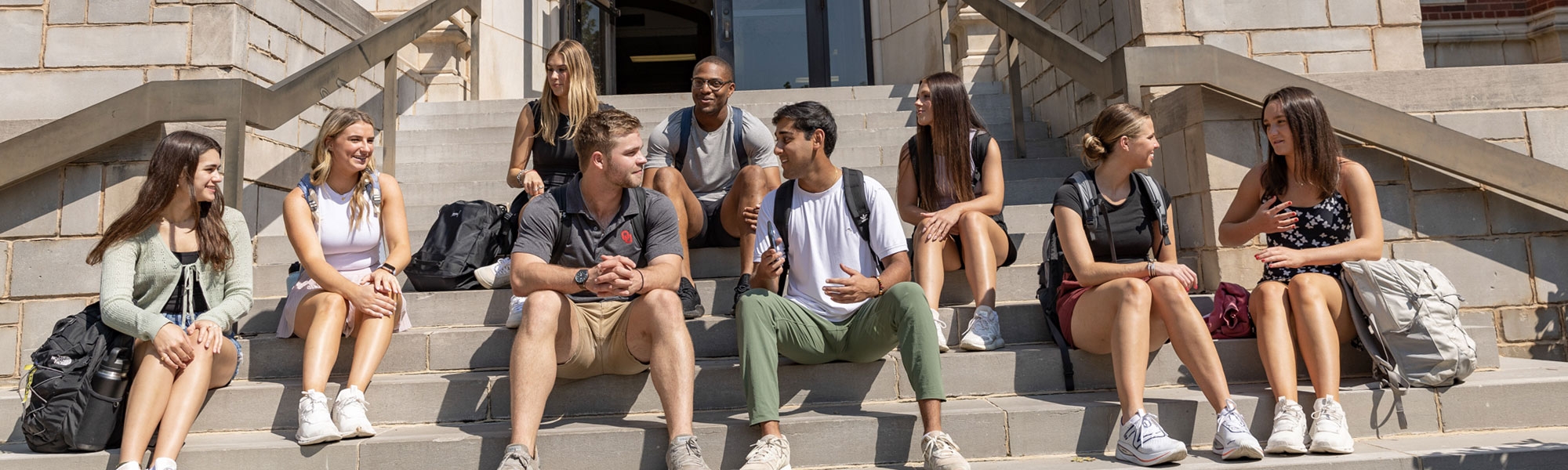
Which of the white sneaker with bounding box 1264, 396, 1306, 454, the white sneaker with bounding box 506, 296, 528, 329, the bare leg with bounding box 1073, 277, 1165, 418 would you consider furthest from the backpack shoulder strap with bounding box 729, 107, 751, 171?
the white sneaker with bounding box 1264, 396, 1306, 454

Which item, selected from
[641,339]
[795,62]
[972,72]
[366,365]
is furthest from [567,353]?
[795,62]

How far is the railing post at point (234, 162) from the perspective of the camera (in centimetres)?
389

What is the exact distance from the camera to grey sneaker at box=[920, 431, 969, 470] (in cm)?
270

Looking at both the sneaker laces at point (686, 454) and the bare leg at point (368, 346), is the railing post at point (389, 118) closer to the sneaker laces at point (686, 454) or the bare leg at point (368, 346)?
the bare leg at point (368, 346)

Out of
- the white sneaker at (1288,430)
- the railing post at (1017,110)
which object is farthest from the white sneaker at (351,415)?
the railing post at (1017,110)

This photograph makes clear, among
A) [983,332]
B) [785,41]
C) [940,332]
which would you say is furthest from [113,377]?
[785,41]

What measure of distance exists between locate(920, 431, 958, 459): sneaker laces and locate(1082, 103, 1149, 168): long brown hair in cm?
133

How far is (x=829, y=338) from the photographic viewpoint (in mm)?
3203

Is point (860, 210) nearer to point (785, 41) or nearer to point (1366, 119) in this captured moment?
point (1366, 119)

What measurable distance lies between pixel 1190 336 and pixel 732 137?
2.16m

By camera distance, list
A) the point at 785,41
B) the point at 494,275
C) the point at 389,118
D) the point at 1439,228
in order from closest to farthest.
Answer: the point at 494,275, the point at 1439,228, the point at 389,118, the point at 785,41

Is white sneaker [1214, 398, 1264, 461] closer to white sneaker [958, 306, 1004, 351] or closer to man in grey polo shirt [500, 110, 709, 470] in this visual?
white sneaker [958, 306, 1004, 351]

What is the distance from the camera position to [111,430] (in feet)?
9.45

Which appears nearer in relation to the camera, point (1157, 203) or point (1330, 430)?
point (1330, 430)
